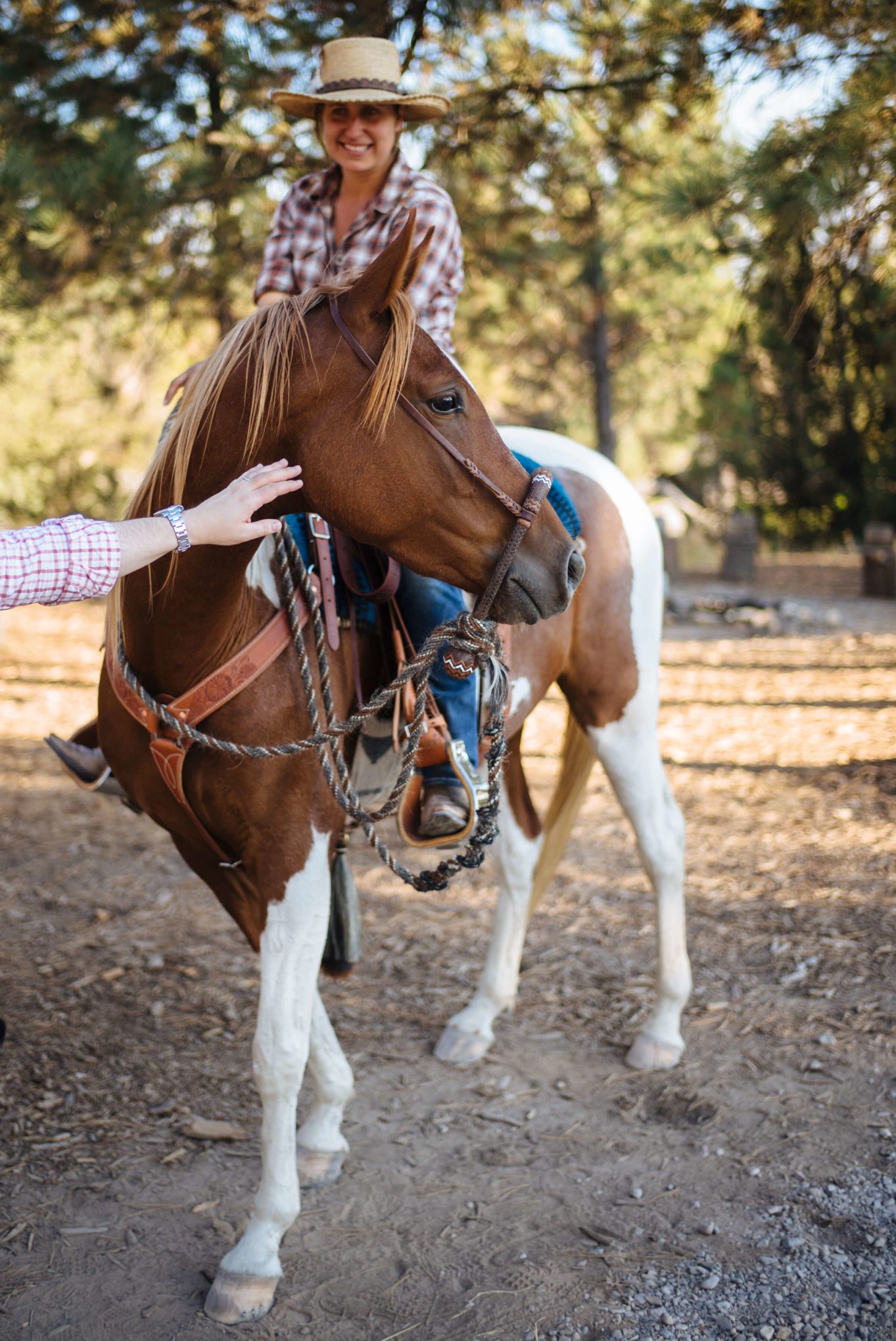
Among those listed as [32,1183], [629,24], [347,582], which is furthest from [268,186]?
[32,1183]

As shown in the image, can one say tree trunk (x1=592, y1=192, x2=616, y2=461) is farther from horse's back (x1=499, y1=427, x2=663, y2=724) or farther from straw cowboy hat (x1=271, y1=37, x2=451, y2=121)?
straw cowboy hat (x1=271, y1=37, x2=451, y2=121)

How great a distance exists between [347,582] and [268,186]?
4.51 m

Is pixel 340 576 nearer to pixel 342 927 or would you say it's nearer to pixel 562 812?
pixel 342 927

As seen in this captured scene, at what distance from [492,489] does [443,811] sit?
2.98ft

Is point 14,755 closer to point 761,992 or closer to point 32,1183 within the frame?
point 32,1183

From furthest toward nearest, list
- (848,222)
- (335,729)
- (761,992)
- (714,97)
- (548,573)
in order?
1. (714,97)
2. (848,222)
3. (761,992)
4. (335,729)
5. (548,573)

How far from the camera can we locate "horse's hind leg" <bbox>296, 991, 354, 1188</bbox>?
2.72 m

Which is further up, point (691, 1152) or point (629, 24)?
point (629, 24)

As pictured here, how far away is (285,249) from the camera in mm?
2867

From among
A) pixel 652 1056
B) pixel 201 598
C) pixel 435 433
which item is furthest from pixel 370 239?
pixel 652 1056

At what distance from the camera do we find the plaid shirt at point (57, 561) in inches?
62.0

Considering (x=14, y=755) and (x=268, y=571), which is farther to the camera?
(x=14, y=755)

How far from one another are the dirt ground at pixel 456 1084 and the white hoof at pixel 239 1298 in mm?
44

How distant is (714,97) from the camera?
4910 millimetres
